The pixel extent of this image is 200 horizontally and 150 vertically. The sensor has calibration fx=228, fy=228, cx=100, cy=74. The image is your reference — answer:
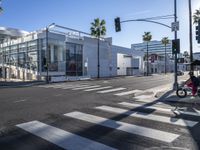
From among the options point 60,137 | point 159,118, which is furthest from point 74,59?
point 60,137

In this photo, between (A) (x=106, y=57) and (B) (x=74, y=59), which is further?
(A) (x=106, y=57)

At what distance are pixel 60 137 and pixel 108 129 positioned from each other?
150 cm

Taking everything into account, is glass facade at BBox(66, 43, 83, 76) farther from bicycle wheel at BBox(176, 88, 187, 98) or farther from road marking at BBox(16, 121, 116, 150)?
road marking at BBox(16, 121, 116, 150)

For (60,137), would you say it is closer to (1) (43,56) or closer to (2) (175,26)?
(2) (175,26)

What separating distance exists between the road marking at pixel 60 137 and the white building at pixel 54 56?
2985 cm

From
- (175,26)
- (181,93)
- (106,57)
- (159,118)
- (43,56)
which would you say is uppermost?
(175,26)

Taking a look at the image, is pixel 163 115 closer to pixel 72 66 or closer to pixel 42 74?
pixel 42 74

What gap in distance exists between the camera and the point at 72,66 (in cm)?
4622

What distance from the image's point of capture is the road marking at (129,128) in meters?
6.00

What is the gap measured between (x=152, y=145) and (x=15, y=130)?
399 cm

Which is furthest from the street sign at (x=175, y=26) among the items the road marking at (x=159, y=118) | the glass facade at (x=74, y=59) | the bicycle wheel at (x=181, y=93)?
the glass facade at (x=74, y=59)

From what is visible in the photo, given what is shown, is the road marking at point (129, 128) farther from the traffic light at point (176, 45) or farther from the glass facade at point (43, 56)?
the glass facade at point (43, 56)

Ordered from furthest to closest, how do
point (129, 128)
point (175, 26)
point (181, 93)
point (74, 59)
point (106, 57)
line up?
point (106, 57) < point (74, 59) < point (175, 26) < point (181, 93) < point (129, 128)

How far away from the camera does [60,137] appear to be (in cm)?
598
